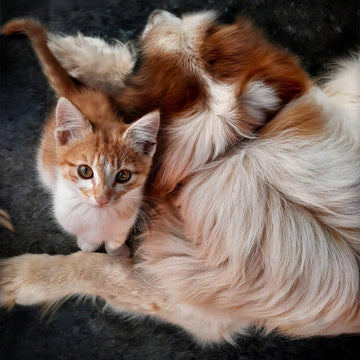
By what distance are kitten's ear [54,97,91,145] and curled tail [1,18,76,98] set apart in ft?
0.24

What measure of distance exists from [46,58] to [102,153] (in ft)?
0.56

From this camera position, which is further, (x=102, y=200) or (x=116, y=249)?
(x=116, y=249)

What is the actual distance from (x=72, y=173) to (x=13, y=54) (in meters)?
0.19

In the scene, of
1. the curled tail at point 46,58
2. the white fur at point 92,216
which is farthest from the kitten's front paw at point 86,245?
the curled tail at point 46,58

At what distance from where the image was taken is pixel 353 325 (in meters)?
0.66

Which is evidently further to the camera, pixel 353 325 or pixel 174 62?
pixel 353 325

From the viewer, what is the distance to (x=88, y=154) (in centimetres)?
58

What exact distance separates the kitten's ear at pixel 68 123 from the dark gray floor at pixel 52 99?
0.27 ft

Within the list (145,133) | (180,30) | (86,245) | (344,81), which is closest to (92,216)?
(86,245)

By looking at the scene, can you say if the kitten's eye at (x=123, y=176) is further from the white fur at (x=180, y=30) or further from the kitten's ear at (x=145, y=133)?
the white fur at (x=180, y=30)

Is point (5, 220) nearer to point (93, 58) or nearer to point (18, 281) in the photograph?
point (18, 281)

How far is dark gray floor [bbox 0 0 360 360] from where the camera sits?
0.62 metres

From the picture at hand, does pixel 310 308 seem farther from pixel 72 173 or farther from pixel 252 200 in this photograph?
pixel 72 173

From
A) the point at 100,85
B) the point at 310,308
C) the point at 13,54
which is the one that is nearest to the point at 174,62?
the point at 100,85
